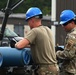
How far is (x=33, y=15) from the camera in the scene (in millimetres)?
4121

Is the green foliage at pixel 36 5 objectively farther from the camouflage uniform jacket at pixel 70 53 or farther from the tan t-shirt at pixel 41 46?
the tan t-shirt at pixel 41 46

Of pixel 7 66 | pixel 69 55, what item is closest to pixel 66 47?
pixel 69 55

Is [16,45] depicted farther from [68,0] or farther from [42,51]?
[68,0]

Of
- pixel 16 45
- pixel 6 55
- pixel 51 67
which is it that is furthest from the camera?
pixel 51 67

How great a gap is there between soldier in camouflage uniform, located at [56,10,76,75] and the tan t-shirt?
12cm

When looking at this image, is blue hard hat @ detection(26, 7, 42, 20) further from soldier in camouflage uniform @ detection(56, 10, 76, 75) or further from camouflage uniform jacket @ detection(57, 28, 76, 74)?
camouflage uniform jacket @ detection(57, 28, 76, 74)

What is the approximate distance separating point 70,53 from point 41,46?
1.13 ft

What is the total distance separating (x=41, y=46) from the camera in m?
4.21

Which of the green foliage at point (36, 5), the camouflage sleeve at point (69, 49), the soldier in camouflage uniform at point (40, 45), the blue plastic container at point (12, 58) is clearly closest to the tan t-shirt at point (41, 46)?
the soldier in camouflage uniform at point (40, 45)

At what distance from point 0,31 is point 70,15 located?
984 millimetres

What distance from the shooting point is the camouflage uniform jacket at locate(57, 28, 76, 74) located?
14.2 ft

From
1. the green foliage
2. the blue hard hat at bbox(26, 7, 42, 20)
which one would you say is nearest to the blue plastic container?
the blue hard hat at bbox(26, 7, 42, 20)

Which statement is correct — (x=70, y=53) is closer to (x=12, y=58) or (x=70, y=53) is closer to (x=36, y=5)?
(x=12, y=58)

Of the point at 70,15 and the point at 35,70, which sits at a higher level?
the point at 70,15
